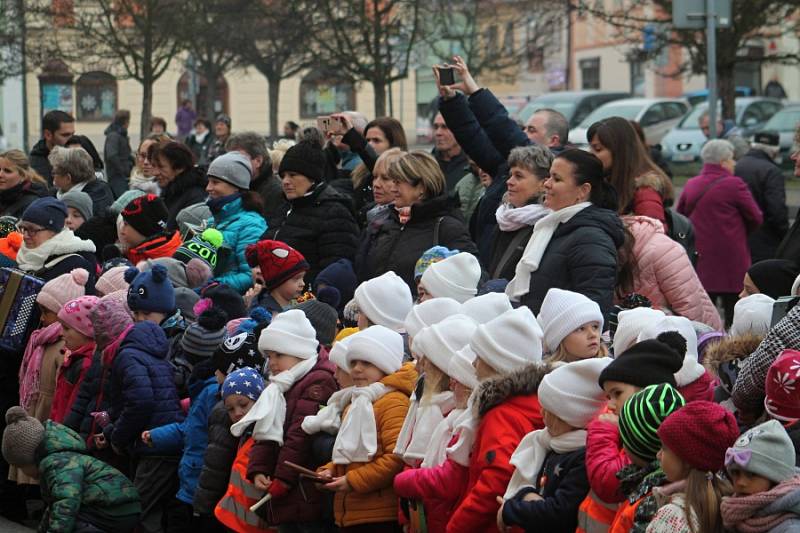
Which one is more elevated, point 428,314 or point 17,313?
point 428,314

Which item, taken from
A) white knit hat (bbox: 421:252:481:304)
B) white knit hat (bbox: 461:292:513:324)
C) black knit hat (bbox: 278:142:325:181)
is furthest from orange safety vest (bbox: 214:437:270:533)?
black knit hat (bbox: 278:142:325:181)

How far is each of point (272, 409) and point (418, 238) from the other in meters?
2.05

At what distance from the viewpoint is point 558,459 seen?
538 cm

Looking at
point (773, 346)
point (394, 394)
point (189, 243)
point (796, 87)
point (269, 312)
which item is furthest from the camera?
point (796, 87)

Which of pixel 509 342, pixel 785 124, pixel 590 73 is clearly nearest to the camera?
pixel 509 342

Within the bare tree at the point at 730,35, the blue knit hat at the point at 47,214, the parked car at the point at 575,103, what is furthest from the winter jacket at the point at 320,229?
the parked car at the point at 575,103

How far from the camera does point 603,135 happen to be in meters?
8.46

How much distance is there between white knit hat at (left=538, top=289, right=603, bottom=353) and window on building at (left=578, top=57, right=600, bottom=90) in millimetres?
58919

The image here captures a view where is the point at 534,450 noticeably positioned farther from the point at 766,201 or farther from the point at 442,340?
the point at 766,201

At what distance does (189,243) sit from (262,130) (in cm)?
5107

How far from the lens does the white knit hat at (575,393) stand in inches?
210

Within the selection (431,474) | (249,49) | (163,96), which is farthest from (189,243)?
(163,96)

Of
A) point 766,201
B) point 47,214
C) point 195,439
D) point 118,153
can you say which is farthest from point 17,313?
point 118,153

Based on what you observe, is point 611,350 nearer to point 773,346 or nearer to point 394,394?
point 394,394
